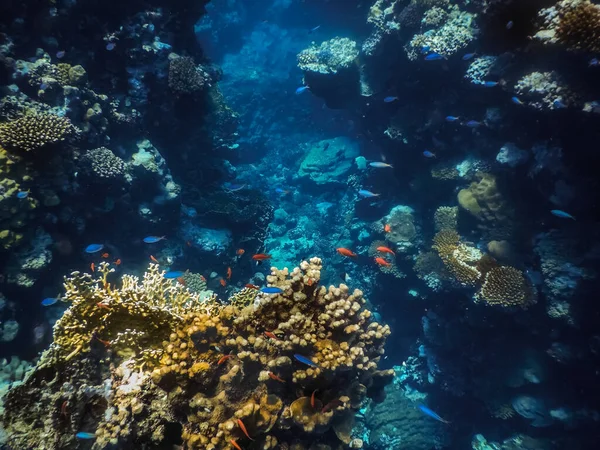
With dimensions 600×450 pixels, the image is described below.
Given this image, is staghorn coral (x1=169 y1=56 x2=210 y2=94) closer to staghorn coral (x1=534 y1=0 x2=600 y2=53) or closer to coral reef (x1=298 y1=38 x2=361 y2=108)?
coral reef (x1=298 y1=38 x2=361 y2=108)

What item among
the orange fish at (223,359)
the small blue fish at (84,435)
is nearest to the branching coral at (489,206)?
the orange fish at (223,359)

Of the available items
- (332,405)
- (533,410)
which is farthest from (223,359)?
(533,410)

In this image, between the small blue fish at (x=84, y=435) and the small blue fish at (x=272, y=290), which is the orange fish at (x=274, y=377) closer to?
the small blue fish at (x=272, y=290)

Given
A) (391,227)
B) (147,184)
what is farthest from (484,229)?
(147,184)

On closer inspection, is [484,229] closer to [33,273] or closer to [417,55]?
[417,55]

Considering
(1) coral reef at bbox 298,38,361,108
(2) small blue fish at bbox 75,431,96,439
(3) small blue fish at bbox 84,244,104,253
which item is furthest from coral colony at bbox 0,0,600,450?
(3) small blue fish at bbox 84,244,104,253
